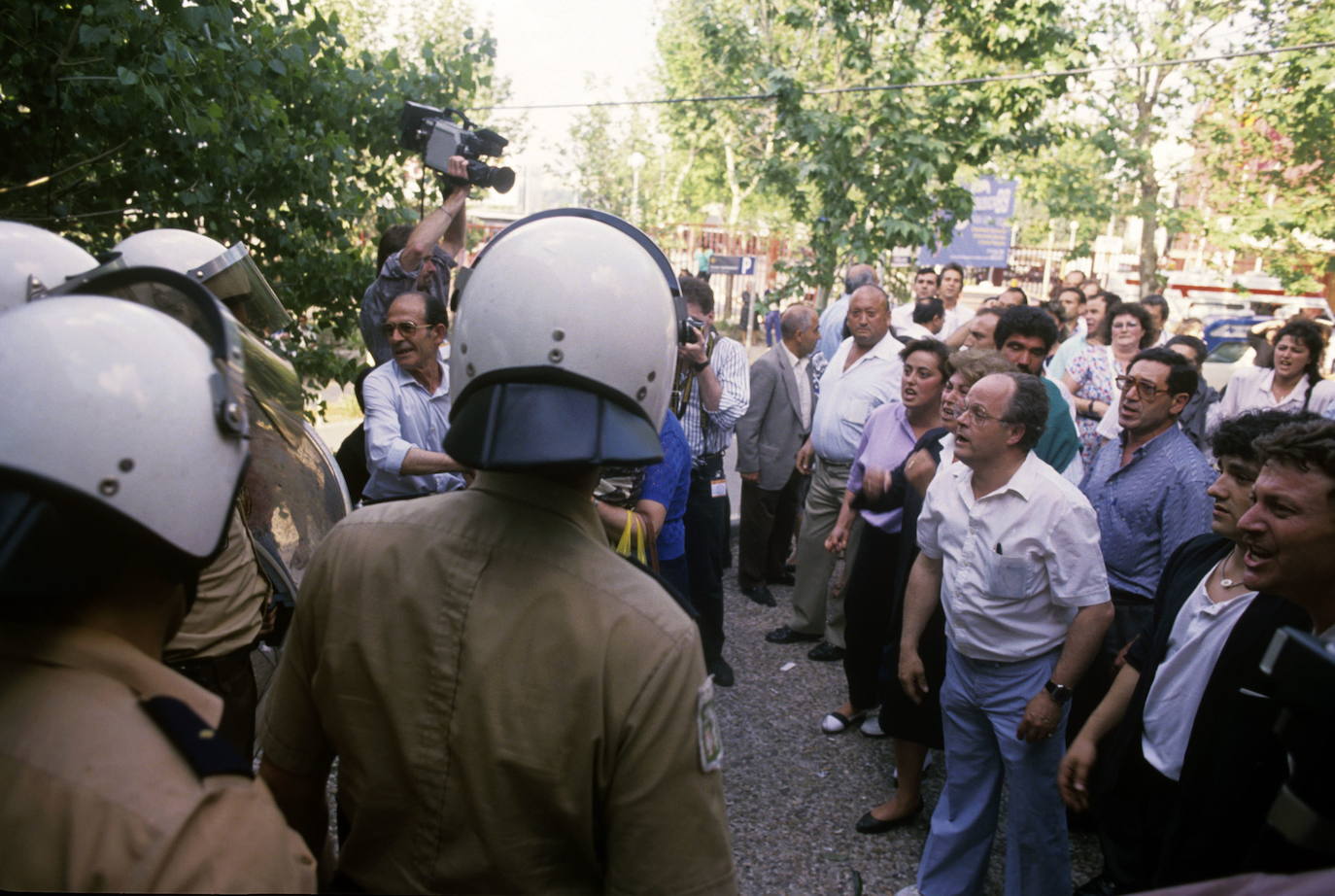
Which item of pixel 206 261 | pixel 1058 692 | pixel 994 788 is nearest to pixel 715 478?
pixel 994 788

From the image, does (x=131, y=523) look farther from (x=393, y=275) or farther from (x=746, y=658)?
(x=746, y=658)

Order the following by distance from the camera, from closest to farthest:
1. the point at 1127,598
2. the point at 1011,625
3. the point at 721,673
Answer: the point at 1011,625
the point at 1127,598
the point at 721,673

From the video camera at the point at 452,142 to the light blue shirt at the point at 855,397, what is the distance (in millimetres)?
2237

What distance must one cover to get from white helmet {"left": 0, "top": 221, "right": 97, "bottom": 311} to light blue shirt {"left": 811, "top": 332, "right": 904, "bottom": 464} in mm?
4143

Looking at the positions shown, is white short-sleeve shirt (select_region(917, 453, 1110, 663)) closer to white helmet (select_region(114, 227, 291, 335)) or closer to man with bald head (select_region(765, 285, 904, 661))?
man with bald head (select_region(765, 285, 904, 661))

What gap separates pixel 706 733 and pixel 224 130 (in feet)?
13.3

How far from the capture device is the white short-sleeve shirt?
3084 millimetres

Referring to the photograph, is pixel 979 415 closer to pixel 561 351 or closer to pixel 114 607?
pixel 561 351

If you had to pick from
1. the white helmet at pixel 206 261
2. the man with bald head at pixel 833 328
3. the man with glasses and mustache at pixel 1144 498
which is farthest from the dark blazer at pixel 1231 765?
the man with bald head at pixel 833 328

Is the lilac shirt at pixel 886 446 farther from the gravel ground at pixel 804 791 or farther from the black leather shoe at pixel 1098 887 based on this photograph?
the black leather shoe at pixel 1098 887

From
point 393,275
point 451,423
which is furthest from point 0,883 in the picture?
point 393,275

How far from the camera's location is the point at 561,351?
1434mm

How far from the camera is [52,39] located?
3.79 m

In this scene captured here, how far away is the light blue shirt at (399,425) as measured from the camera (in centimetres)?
390
